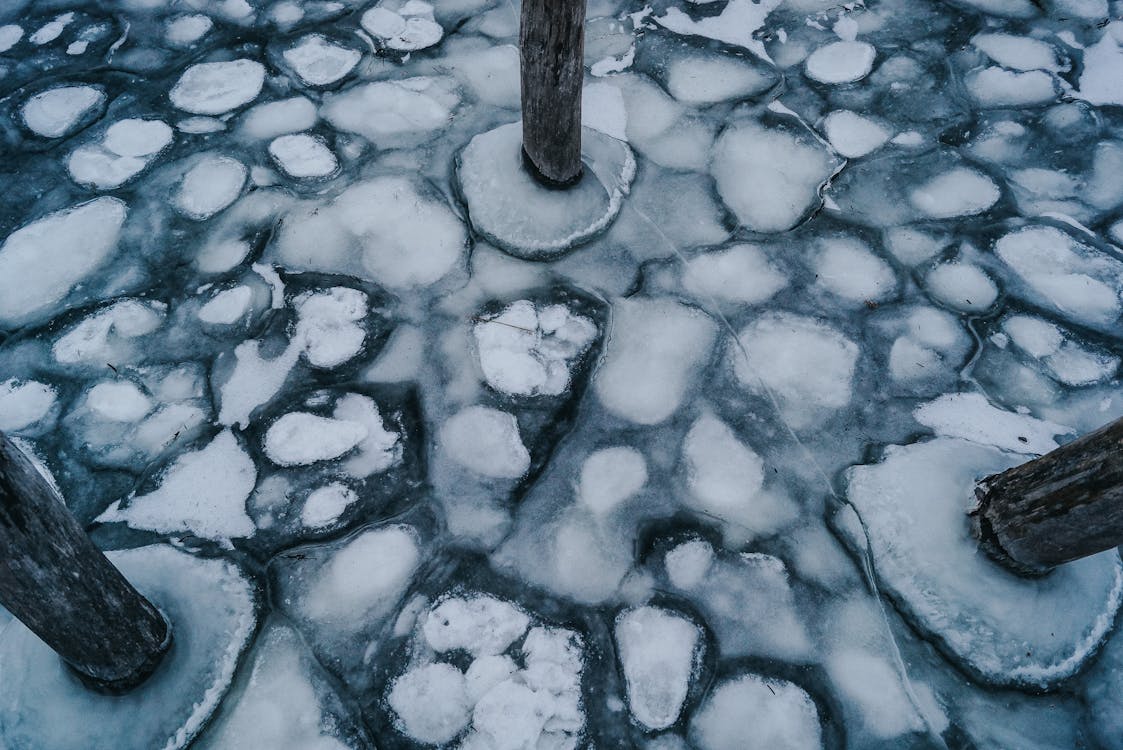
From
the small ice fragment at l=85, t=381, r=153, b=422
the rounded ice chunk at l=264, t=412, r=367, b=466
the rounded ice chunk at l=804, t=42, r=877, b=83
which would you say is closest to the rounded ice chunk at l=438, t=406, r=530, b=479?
the rounded ice chunk at l=264, t=412, r=367, b=466

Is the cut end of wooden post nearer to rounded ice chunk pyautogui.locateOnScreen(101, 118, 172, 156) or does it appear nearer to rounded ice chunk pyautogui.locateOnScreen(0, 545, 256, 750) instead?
rounded ice chunk pyautogui.locateOnScreen(0, 545, 256, 750)

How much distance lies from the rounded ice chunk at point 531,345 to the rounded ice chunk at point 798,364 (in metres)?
0.26

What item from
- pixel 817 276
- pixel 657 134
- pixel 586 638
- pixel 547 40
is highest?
pixel 547 40

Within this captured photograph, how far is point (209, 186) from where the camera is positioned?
138cm

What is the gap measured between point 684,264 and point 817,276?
23 centimetres

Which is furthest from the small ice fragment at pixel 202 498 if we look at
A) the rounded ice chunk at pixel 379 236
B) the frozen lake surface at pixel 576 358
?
the rounded ice chunk at pixel 379 236

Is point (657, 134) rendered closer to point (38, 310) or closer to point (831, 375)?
point (831, 375)

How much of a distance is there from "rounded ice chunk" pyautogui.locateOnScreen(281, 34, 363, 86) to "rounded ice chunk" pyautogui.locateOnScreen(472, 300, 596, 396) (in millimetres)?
729

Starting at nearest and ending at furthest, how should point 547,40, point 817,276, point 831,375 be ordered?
point 547,40
point 831,375
point 817,276

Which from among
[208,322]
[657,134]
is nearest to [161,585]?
[208,322]

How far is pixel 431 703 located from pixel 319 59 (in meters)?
1.33

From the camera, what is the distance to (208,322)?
3.99ft

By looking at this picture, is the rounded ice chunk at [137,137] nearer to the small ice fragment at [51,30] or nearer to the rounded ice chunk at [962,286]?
the small ice fragment at [51,30]

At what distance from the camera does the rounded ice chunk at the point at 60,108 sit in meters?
1.47
